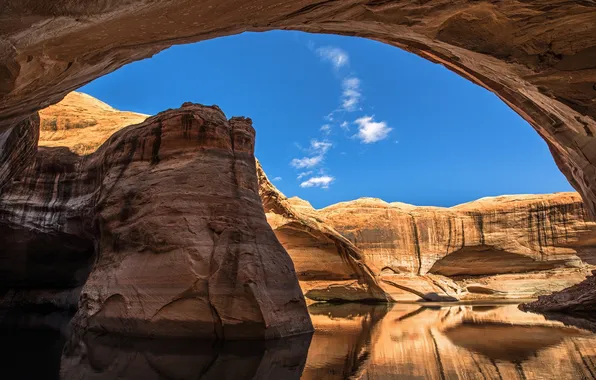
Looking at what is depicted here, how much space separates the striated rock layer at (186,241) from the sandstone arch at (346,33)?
5649mm

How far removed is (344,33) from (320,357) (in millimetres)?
5559

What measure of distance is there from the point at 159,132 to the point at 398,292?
23.7 meters

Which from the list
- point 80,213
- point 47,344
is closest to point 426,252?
point 80,213

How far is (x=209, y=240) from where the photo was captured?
1065 centimetres

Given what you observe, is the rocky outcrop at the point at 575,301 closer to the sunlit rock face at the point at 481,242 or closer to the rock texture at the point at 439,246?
the rock texture at the point at 439,246

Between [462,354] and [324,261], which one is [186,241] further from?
[324,261]

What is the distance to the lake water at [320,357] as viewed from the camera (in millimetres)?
5688

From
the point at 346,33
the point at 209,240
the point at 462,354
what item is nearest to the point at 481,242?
A: the point at 462,354

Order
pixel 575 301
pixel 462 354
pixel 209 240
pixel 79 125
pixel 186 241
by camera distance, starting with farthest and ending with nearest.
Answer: pixel 79 125 → pixel 575 301 → pixel 209 240 → pixel 186 241 → pixel 462 354

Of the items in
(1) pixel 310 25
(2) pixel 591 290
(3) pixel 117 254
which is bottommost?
(2) pixel 591 290

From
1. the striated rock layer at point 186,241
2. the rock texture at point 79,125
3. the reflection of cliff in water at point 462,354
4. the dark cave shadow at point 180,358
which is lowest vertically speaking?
the reflection of cliff in water at point 462,354

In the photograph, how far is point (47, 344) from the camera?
8539mm

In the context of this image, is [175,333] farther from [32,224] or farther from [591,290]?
[591,290]

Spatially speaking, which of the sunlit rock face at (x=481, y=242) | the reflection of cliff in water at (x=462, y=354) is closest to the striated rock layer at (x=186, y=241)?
the reflection of cliff in water at (x=462, y=354)
